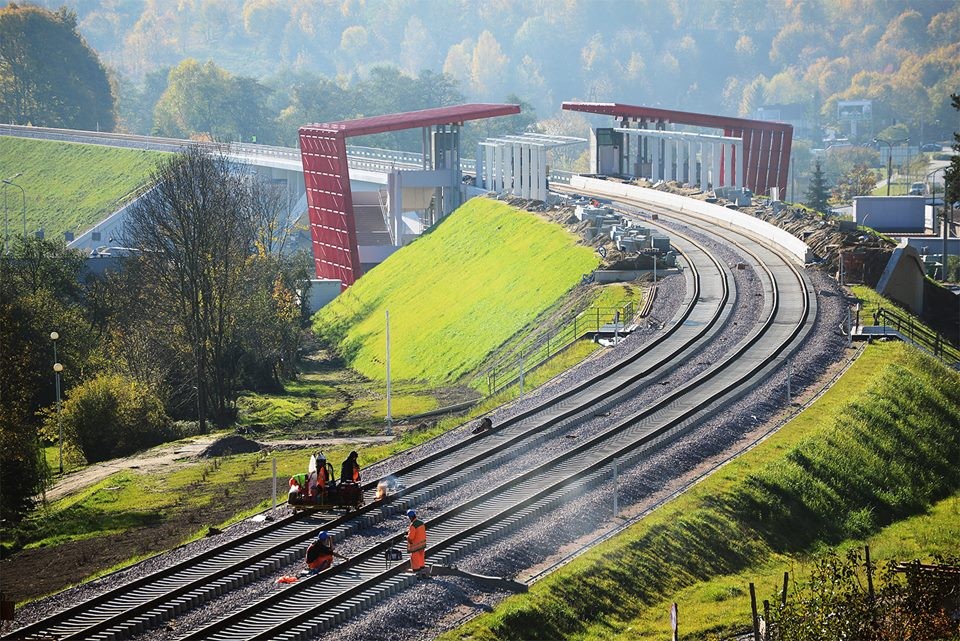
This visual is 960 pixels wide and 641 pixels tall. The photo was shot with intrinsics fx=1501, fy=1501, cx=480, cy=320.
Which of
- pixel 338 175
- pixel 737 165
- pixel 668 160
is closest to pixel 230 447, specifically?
pixel 338 175

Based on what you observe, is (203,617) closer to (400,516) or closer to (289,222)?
(400,516)

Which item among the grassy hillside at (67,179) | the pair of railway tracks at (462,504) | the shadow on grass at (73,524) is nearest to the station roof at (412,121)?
the pair of railway tracks at (462,504)

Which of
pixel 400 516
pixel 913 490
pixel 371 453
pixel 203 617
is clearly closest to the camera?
pixel 203 617

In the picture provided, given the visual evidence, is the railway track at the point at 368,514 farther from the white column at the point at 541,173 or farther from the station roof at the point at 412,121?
the station roof at the point at 412,121

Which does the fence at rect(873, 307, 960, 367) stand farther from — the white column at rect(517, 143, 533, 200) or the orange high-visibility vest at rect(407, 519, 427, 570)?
the white column at rect(517, 143, 533, 200)

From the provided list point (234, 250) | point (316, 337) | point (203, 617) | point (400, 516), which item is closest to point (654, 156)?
point (316, 337)

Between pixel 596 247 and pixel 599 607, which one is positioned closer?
pixel 599 607

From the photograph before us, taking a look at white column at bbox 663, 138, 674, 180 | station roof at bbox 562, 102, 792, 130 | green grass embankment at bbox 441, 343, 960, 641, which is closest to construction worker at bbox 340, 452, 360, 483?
green grass embankment at bbox 441, 343, 960, 641
